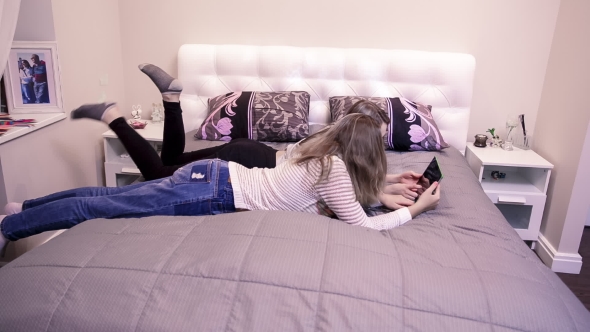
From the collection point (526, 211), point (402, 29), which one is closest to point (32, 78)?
point (402, 29)

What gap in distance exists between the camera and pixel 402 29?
112 inches

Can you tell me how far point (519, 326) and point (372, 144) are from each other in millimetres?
739

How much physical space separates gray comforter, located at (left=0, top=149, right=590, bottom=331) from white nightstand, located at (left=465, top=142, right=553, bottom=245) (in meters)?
1.25

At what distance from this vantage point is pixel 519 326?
3.53 ft

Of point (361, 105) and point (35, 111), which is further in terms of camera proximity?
point (35, 111)

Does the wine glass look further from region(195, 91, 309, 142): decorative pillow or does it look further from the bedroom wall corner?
region(195, 91, 309, 142): decorative pillow

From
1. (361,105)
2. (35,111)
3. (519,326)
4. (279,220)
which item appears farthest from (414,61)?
(35,111)

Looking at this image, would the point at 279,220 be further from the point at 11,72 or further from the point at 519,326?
the point at 11,72


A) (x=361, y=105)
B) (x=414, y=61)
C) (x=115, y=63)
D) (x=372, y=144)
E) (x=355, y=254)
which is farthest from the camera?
(x=115, y=63)

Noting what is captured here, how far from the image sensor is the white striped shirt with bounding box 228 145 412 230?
1537mm

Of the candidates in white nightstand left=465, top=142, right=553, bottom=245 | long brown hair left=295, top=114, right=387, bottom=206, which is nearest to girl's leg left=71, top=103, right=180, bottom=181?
long brown hair left=295, top=114, right=387, bottom=206

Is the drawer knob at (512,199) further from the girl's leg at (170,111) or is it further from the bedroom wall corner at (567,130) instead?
the girl's leg at (170,111)

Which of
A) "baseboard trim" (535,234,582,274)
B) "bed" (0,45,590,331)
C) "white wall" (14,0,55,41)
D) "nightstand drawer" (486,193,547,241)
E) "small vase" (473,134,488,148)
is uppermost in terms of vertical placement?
"white wall" (14,0,55,41)

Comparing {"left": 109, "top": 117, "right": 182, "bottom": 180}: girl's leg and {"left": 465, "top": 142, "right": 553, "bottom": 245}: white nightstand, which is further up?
{"left": 109, "top": 117, "right": 182, "bottom": 180}: girl's leg
